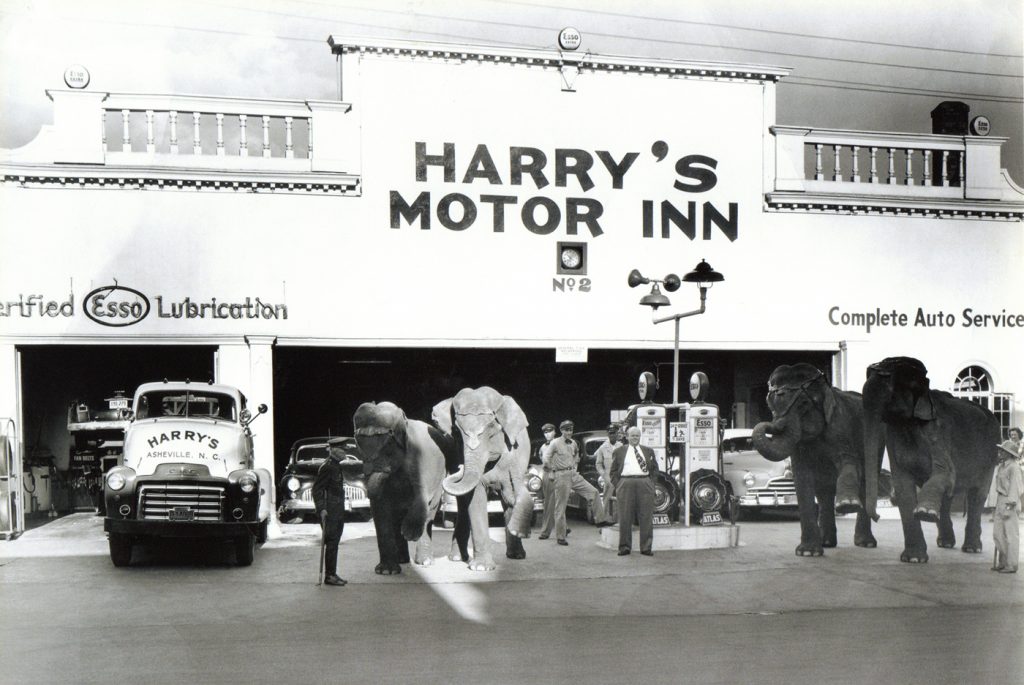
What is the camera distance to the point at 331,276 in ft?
42.6

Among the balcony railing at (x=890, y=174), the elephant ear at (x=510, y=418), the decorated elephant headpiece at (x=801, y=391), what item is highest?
the balcony railing at (x=890, y=174)

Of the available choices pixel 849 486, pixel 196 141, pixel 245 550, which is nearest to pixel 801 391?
pixel 849 486

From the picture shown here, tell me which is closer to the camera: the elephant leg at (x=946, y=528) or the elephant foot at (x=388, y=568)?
the elephant foot at (x=388, y=568)

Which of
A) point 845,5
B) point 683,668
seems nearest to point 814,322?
point 845,5

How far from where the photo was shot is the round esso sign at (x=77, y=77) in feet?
36.6

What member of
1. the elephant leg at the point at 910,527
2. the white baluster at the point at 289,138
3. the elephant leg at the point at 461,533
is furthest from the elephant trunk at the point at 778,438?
the white baluster at the point at 289,138

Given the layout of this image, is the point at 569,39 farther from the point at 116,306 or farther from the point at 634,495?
the point at 116,306

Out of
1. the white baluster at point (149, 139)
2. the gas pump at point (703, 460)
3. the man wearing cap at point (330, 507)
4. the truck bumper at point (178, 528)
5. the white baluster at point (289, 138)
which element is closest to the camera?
the man wearing cap at point (330, 507)

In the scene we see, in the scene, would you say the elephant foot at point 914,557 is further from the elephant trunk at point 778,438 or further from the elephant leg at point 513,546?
the elephant leg at point 513,546

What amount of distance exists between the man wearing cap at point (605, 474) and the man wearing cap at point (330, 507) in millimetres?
4234

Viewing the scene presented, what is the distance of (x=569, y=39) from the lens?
13.1m

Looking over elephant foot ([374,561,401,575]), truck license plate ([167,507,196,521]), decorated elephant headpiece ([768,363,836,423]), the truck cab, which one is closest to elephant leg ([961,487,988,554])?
decorated elephant headpiece ([768,363,836,423])

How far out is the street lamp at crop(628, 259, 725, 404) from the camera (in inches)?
485

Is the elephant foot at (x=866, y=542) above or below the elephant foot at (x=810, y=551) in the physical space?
above
